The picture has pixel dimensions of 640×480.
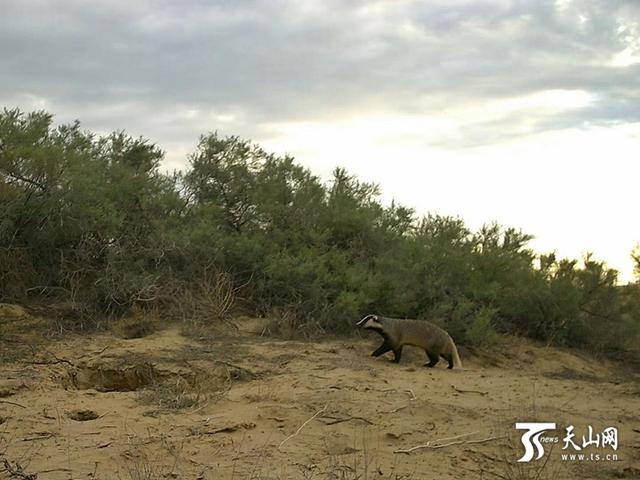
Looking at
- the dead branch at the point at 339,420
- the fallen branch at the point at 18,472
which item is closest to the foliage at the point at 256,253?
the dead branch at the point at 339,420

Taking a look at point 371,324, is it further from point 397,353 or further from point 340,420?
point 340,420

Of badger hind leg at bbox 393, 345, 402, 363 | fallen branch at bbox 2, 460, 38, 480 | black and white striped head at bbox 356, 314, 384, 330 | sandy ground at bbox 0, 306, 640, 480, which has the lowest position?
fallen branch at bbox 2, 460, 38, 480

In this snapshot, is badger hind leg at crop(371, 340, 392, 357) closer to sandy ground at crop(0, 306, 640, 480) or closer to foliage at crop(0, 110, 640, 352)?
sandy ground at crop(0, 306, 640, 480)

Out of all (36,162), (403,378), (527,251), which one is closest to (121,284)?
(36,162)

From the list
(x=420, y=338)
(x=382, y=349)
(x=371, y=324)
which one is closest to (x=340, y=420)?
(x=382, y=349)

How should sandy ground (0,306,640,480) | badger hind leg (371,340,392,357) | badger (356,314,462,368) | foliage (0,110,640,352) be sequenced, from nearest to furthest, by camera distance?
sandy ground (0,306,640,480) < badger hind leg (371,340,392,357) < badger (356,314,462,368) < foliage (0,110,640,352)

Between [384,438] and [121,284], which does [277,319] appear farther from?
[384,438]

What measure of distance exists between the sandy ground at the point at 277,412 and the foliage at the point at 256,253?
40.9 inches

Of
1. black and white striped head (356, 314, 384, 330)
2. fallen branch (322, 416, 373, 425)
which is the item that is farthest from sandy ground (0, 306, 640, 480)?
black and white striped head (356, 314, 384, 330)

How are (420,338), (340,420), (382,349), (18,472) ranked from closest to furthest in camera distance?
(18,472) → (340,420) → (382,349) → (420,338)

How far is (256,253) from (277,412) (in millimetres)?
5540

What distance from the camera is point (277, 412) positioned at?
6449mm

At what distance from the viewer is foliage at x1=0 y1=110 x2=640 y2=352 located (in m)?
10.7

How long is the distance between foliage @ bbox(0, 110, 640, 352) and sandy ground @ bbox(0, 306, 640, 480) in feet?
3.41
